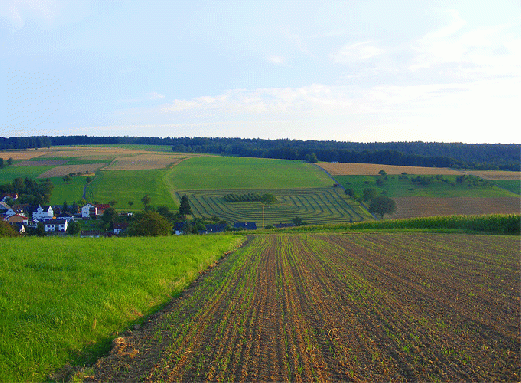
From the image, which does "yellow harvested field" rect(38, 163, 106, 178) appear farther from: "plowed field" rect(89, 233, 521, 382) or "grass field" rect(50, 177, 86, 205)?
"plowed field" rect(89, 233, 521, 382)

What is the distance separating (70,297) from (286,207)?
2316 inches

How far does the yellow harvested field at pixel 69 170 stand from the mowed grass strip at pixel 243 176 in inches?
708

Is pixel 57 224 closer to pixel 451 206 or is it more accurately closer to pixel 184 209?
pixel 184 209

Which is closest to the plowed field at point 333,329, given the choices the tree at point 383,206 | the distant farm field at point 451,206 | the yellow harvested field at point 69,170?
the distant farm field at point 451,206

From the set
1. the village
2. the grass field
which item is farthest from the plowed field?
the grass field

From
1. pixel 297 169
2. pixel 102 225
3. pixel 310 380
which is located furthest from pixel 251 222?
pixel 310 380

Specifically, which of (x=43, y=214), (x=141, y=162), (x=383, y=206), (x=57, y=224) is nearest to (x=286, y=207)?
(x=383, y=206)

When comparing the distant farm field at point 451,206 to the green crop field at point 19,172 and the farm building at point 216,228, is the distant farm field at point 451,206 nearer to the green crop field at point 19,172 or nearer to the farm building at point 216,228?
the farm building at point 216,228

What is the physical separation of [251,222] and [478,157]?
265 ft

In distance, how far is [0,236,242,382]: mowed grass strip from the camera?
23.0ft

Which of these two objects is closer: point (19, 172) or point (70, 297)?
point (70, 297)

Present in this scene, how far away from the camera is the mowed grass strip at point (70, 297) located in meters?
7.01

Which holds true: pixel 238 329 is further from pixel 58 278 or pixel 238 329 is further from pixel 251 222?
pixel 251 222

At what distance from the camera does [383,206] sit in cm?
6212
